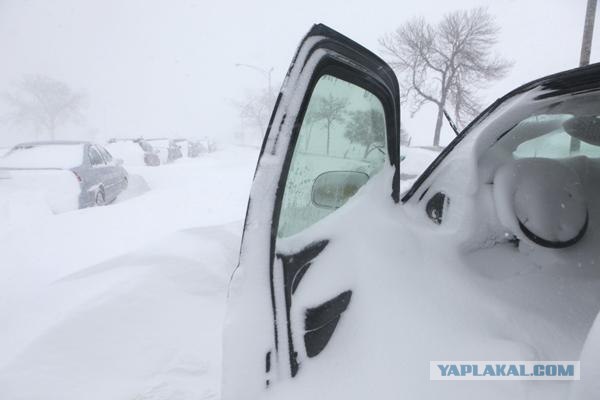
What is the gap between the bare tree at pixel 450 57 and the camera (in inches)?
994

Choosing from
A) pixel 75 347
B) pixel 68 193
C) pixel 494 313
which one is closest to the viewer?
pixel 494 313

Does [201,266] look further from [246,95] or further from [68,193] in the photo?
[246,95]

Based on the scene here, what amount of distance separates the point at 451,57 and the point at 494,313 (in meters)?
29.1

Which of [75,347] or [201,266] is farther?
[201,266]

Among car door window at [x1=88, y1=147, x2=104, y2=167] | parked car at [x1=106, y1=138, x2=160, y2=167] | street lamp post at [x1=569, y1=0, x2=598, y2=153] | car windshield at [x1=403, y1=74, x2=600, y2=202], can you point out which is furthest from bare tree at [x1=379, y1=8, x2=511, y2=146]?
car windshield at [x1=403, y1=74, x2=600, y2=202]

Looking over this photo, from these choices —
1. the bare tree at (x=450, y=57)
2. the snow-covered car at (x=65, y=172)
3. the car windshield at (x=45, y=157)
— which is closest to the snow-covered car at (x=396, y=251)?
the snow-covered car at (x=65, y=172)

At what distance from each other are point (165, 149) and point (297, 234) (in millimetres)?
19768

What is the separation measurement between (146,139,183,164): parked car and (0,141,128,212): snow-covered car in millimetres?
11186

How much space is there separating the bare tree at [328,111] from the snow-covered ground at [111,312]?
5.45 feet

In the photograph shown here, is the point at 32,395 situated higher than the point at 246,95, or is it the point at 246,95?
the point at 246,95

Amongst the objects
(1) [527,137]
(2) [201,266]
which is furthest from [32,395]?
(1) [527,137]

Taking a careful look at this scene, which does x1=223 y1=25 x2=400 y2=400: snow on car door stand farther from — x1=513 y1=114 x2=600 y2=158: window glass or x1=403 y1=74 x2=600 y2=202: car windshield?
x1=513 y1=114 x2=600 y2=158: window glass

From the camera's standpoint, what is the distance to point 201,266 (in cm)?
304

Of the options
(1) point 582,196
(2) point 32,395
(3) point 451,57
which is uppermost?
(3) point 451,57
